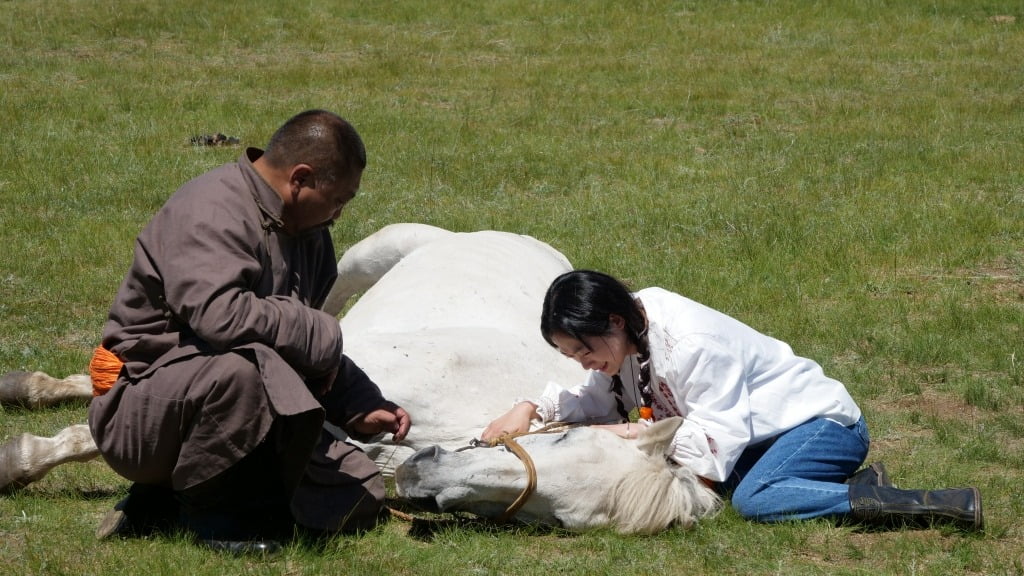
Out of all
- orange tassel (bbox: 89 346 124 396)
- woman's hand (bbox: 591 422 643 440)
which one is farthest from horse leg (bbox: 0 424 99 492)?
woman's hand (bbox: 591 422 643 440)

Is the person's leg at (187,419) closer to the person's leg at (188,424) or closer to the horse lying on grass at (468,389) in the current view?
the person's leg at (188,424)

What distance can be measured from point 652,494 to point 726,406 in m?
0.42

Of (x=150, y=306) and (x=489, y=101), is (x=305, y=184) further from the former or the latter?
(x=489, y=101)

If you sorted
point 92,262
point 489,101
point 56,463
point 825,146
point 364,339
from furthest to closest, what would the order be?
point 489,101
point 825,146
point 92,262
point 364,339
point 56,463

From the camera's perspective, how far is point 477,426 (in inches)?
169

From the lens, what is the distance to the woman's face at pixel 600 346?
3992mm

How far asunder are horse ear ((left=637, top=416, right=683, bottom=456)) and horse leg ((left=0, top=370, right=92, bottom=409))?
2.70 meters

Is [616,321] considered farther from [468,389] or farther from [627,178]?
[627,178]

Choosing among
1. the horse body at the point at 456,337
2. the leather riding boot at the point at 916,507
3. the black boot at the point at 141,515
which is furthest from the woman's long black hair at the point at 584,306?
the black boot at the point at 141,515

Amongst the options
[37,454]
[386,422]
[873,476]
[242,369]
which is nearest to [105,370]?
[37,454]

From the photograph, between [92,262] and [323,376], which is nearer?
[323,376]

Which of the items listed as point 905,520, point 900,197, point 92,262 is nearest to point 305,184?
point 905,520

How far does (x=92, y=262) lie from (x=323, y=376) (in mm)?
4205

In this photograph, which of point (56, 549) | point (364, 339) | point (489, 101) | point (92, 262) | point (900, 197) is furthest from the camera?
point (489, 101)
